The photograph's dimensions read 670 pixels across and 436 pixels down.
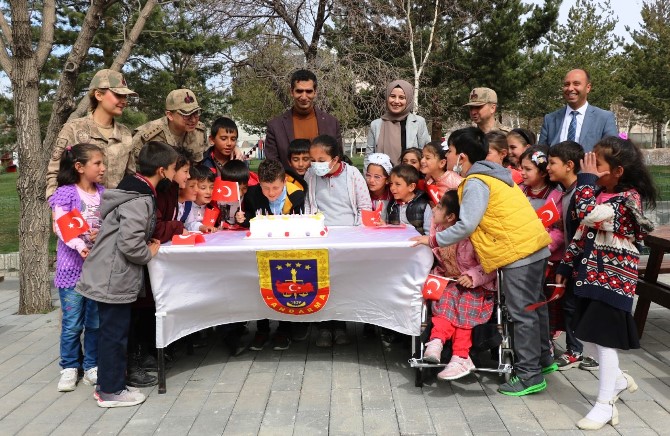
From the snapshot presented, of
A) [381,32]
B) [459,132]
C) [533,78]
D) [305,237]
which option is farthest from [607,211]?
[533,78]

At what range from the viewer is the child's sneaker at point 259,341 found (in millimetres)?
4855

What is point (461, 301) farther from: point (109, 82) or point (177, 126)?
point (109, 82)

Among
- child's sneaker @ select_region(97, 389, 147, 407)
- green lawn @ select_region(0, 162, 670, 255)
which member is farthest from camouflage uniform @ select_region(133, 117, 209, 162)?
green lawn @ select_region(0, 162, 670, 255)

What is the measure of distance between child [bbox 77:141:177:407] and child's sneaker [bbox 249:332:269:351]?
1.14 meters

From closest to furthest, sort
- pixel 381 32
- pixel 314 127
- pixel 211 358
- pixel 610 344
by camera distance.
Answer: pixel 610 344 → pixel 211 358 → pixel 314 127 → pixel 381 32

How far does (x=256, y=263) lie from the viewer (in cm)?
406

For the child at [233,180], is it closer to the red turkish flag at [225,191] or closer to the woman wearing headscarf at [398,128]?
the red turkish flag at [225,191]

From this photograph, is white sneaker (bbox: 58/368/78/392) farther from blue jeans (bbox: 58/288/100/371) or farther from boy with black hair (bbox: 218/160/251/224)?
boy with black hair (bbox: 218/160/251/224)

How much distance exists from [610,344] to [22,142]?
5.32 metres

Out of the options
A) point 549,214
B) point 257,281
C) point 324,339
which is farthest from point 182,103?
point 549,214

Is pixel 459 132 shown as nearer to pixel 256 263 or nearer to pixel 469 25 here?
pixel 256 263

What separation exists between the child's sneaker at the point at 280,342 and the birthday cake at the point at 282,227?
1.02m

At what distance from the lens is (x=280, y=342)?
15.9 feet

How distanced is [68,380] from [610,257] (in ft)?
11.1
